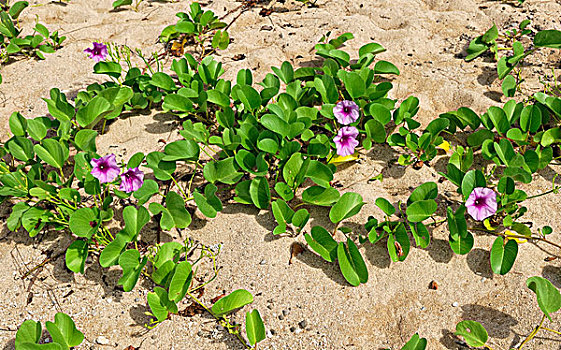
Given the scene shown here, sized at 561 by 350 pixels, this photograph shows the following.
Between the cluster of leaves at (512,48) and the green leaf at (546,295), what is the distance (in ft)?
3.87

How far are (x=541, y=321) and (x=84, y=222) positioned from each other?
5.88 ft

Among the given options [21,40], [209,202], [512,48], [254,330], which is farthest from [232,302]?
[21,40]

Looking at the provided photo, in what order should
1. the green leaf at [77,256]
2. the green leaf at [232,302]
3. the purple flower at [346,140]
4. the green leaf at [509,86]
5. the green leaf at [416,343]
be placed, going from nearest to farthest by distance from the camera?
the green leaf at [416,343] → the green leaf at [232,302] → the green leaf at [77,256] → the purple flower at [346,140] → the green leaf at [509,86]

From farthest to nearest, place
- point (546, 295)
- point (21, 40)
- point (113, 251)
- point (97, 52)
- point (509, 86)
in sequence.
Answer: point (21, 40) → point (97, 52) → point (509, 86) → point (113, 251) → point (546, 295)

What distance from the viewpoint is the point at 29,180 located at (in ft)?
6.85

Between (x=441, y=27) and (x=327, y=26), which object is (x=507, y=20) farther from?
(x=327, y=26)

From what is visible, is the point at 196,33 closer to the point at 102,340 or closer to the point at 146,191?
the point at 146,191

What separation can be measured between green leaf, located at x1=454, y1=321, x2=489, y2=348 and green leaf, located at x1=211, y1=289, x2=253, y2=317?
29.7 inches

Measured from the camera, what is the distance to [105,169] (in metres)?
2.04

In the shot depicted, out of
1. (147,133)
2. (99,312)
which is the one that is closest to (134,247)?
(99,312)

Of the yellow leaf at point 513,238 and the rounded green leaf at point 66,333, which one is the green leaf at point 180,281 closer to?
the rounded green leaf at point 66,333

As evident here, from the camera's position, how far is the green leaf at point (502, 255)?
1768 mm

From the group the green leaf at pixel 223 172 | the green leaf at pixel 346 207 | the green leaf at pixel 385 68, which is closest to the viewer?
the green leaf at pixel 346 207

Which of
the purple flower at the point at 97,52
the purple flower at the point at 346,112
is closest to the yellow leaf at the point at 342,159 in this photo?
the purple flower at the point at 346,112
